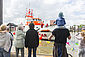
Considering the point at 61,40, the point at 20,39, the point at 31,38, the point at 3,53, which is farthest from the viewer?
the point at 20,39

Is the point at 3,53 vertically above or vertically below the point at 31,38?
below

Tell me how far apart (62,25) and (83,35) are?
0.49 meters

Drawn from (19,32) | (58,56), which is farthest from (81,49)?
(19,32)

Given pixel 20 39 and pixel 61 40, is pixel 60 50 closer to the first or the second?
pixel 61 40

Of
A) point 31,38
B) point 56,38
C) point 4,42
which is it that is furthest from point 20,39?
point 56,38

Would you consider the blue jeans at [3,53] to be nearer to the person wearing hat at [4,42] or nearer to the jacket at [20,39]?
the person wearing hat at [4,42]

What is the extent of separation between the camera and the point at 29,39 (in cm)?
246

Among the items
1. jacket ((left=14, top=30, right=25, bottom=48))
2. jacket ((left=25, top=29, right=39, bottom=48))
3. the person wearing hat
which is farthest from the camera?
jacket ((left=14, top=30, right=25, bottom=48))

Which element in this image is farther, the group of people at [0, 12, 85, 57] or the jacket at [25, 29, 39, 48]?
the jacket at [25, 29, 39, 48]

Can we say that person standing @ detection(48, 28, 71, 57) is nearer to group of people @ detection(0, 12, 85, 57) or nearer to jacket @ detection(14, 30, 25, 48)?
group of people @ detection(0, 12, 85, 57)

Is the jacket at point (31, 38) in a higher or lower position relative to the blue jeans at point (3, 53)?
higher

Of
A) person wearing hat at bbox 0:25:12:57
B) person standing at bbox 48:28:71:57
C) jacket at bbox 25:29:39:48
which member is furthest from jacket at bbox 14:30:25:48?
person standing at bbox 48:28:71:57

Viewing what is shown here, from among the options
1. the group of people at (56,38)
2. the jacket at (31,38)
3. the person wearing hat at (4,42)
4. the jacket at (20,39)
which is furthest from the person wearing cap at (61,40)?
the person wearing hat at (4,42)

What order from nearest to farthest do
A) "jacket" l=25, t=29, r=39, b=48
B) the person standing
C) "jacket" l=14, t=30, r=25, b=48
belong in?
the person standing → "jacket" l=25, t=29, r=39, b=48 → "jacket" l=14, t=30, r=25, b=48
